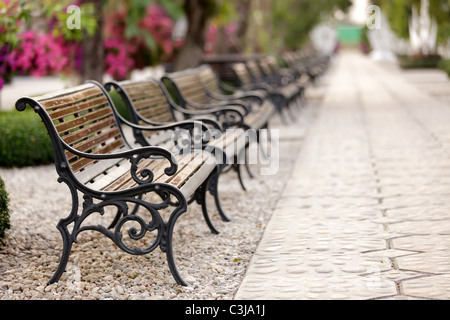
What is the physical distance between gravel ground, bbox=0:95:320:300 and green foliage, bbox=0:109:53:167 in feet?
4.71

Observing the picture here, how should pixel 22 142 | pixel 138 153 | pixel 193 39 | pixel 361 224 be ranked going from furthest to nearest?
pixel 193 39 → pixel 22 142 → pixel 361 224 → pixel 138 153

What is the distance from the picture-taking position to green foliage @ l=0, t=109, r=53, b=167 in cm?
812

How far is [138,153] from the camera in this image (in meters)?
4.22

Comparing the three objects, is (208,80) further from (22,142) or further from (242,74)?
(22,142)

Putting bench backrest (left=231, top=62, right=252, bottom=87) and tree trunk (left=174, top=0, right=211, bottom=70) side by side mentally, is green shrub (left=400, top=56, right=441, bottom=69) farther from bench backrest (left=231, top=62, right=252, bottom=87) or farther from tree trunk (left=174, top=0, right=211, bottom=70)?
bench backrest (left=231, top=62, right=252, bottom=87)

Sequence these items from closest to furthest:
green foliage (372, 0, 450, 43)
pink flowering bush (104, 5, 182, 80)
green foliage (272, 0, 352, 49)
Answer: pink flowering bush (104, 5, 182, 80) → green foliage (372, 0, 450, 43) → green foliage (272, 0, 352, 49)

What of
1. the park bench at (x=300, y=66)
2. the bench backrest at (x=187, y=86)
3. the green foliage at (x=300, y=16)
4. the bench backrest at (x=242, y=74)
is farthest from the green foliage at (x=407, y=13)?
the bench backrest at (x=187, y=86)

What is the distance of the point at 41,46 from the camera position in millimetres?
11039

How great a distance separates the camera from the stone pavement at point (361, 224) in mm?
3973

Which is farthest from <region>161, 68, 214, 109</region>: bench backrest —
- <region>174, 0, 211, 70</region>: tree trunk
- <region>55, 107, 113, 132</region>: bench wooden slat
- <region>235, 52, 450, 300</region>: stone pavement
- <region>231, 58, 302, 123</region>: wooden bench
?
<region>174, 0, 211, 70</region>: tree trunk

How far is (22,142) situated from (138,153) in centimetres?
441

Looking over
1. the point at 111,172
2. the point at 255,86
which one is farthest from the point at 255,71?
the point at 111,172

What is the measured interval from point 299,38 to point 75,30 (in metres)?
34.6

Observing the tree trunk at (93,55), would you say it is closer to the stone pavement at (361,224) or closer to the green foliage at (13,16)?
the stone pavement at (361,224)
